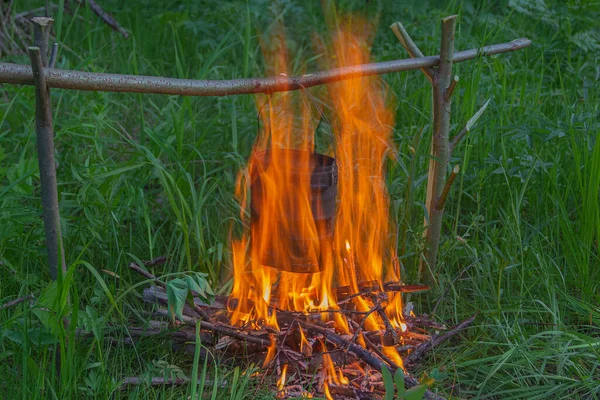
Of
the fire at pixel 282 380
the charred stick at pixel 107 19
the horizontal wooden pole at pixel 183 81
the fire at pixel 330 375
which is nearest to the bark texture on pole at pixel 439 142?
the horizontal wooden pole at pixel 183 81

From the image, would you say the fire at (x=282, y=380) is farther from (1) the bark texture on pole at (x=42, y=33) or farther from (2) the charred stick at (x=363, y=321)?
(1) the bark texture on pole at (x=42, y=33)

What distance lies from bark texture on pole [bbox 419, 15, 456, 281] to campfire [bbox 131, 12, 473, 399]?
15cm

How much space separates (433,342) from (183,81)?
4.15 ft

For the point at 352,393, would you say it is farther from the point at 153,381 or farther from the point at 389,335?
the point at 153,381

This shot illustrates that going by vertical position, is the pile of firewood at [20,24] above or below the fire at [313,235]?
above

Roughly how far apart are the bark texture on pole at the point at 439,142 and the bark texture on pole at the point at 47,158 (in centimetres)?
138

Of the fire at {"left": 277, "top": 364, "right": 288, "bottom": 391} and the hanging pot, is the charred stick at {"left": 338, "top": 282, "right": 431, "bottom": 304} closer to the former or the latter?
the hanging pot

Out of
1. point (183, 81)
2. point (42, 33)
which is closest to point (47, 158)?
point (42, 33)

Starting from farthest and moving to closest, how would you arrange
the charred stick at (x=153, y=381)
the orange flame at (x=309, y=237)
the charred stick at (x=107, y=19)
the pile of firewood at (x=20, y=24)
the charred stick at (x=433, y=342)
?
the charred stick at (x=107, y=19) → the pile of firewood at (x=20, y=24) → the charred stick at (x=433, y=342) → the orange flame at (x=309, y=237) → the charred stick at (x=153, y=381)

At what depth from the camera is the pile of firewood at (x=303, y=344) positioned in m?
2.58

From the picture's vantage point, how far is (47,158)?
2.29 meters

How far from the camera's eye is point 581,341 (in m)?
2.81

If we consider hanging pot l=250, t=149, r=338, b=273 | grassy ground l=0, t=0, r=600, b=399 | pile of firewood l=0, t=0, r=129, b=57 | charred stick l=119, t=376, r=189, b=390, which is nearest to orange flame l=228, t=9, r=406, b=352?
hanging pot l=250, t=149, r=338, b=273

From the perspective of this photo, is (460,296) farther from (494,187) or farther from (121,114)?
(121,114)
